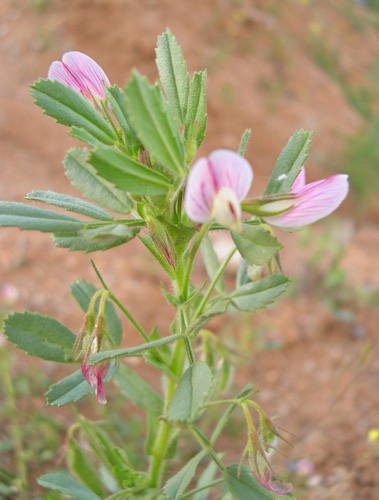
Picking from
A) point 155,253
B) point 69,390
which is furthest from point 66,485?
point 155,253

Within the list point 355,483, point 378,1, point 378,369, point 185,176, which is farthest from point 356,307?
point 378,1

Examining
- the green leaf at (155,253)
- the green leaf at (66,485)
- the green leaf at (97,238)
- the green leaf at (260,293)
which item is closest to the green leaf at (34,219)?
the green leaf at (97,238)

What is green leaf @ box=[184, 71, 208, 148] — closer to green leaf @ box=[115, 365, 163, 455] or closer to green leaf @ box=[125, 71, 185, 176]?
green leaf @ box=[125, 71, 185, 176]

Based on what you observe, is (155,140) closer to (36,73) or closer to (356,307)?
(356,307)

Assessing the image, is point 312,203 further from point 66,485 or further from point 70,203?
point 66,485

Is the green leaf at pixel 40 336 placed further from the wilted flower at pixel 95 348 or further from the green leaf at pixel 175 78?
the green leaf at pixel 175 78

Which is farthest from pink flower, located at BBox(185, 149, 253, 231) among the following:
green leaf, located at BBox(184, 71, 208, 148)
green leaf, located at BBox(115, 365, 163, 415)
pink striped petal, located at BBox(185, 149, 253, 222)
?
green leaf, located at BBox(115, 365, 163, 415)

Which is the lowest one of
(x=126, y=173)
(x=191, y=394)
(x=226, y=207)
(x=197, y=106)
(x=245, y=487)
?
(x=245, y=487)
